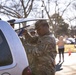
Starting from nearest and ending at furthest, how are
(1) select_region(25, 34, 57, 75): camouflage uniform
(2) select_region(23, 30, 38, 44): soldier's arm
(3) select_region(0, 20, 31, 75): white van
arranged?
(3) select_region(0, 20, 31, 75): white van
(1) select_region(25, 34, 57, 75): camouflage uniform
(2) select_region(23, 30, 38, 44): soldier's arm

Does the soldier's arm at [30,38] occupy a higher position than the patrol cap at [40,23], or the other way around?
the patrol cap at [40,23]

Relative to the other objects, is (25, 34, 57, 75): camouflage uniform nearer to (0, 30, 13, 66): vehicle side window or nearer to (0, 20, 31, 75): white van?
(0, 20, 31, 75): white van

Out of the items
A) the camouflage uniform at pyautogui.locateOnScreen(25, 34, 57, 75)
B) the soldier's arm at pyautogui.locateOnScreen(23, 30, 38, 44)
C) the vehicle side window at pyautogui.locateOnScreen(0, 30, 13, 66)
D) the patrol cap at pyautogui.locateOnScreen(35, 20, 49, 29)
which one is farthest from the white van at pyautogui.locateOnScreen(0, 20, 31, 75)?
the soldier's arm at pyautogui.locateOnScreen(23, 30, 38, 44)

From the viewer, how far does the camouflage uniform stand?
4230 mm

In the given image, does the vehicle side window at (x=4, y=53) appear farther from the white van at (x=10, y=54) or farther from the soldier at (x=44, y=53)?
the soldier at (x=44, y=53)

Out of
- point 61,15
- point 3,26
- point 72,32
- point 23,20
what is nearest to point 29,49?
point 23,20

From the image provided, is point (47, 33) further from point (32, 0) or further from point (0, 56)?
point (32, 0)

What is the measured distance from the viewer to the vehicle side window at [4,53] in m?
3.44

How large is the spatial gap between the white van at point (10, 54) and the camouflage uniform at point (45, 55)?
66 centimetres

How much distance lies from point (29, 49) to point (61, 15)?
105ft

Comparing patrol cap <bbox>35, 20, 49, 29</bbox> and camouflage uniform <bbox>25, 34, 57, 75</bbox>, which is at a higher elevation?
patrol cap <bbox>35, 20, 49, 29</bbox>

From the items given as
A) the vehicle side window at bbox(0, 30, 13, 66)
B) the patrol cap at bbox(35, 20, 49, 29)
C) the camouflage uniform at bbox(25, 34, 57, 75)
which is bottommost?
the camouflage uniform at bbox(25, 34, 57, 75)

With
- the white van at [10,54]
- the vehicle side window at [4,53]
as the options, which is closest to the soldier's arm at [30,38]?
the white van at [10,54]

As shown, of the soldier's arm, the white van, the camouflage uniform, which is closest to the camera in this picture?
the white van
